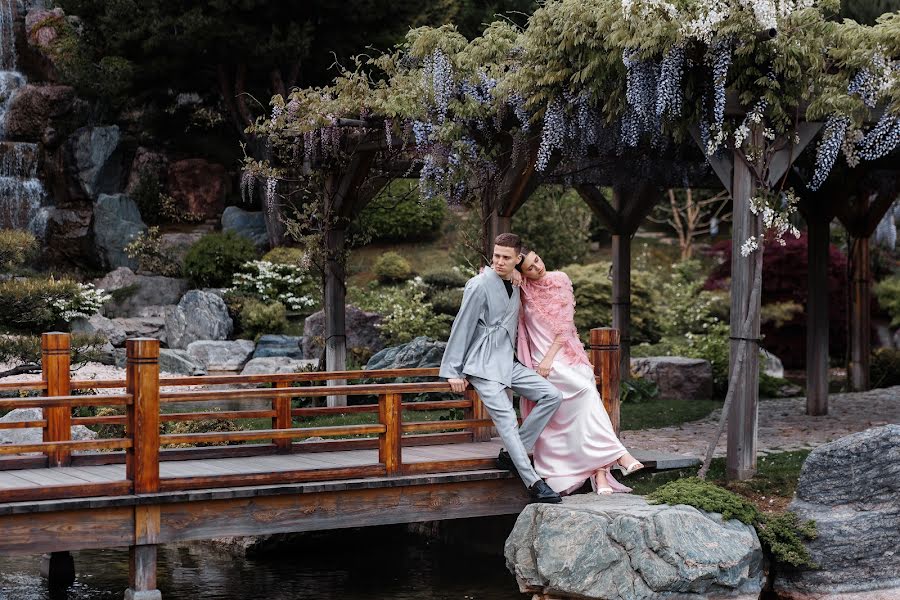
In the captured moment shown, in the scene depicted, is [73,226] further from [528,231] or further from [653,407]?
[653,407]

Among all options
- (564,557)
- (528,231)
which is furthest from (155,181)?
(564,557)

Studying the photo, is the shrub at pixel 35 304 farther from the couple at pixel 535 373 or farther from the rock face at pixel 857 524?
the rock face at pixel 857 524

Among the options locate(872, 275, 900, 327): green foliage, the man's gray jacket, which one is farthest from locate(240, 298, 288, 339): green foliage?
the man's gray jacket

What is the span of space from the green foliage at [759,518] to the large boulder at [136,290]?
1477 centimetres

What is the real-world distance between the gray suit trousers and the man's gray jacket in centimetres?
7

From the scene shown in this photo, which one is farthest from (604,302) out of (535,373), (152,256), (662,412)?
(535,373)

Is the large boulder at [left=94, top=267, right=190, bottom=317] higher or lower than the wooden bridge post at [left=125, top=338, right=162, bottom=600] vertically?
higher

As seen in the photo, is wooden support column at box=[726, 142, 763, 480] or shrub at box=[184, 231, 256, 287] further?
shrub at box=[184, 231, 256, 287]

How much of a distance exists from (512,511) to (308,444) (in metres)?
1.60

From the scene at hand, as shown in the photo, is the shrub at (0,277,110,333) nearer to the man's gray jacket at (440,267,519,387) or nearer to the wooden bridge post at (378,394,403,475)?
the wooden bridge post at (378,394,403,475)

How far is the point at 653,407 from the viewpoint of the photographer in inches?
549

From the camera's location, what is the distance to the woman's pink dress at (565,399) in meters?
7.87

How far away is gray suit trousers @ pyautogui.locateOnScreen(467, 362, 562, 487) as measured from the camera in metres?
7.62

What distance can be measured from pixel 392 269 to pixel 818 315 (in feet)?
34.1
